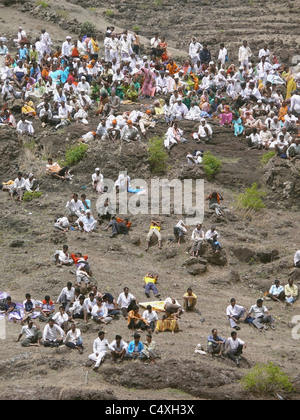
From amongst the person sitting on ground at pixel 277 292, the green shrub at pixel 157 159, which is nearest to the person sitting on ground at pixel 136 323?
the person sitting on ground at pixel 277 292

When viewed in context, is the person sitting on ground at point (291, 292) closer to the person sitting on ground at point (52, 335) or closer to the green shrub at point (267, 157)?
the person sitting on ground at point (52, 335)

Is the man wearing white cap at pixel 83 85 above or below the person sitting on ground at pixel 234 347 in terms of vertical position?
above

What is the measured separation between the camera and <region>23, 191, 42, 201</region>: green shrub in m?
25.7

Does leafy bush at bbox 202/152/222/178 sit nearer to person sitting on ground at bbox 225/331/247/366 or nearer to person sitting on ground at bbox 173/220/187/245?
person sitting on ground at bbox 173/220/187/245

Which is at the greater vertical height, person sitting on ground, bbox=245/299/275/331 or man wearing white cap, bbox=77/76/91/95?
man wearing white cap, bbox=77/76/91/95

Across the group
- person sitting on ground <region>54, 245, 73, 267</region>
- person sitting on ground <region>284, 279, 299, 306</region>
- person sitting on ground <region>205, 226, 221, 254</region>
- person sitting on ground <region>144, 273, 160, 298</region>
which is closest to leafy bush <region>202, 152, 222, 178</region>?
person sitting on ground <region>205, 226, 221, 254</region>

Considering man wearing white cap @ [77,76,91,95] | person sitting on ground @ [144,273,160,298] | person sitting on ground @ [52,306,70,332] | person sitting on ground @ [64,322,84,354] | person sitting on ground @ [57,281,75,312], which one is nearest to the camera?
person sitting on ground @ [64,322,84,354]

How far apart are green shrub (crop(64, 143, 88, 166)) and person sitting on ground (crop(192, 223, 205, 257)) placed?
5.80 metres

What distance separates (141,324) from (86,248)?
454 centimetres

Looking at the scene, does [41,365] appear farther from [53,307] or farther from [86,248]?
[86,248]

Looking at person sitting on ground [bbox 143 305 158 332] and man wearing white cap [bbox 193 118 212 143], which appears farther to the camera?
man wearing white cap [bbox 193 118 212 143]

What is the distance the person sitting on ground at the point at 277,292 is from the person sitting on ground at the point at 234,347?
12.5ft

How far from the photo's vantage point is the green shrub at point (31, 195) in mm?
25672
